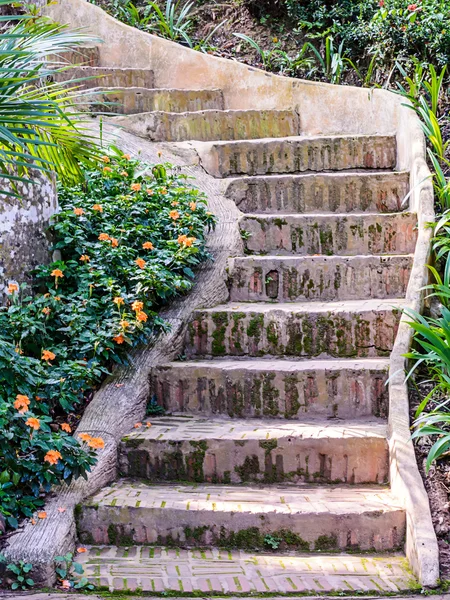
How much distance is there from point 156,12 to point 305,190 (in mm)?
3918

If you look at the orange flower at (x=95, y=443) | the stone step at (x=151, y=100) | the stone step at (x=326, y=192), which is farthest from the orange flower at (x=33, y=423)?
the stone step at (x=151, y=100)

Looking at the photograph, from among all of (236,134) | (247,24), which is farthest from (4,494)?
(247,24)

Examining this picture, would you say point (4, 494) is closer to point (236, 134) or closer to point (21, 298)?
point (21, 298)

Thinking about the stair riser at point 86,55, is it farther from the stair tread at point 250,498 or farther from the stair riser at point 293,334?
the stair tread at point 250,498

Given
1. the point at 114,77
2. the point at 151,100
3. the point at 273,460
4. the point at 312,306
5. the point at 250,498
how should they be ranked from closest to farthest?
the point at 250,498
the point at 273,460
the point at 312,306
the point at 151,100
the point at 114,77

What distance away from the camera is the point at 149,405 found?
364cm

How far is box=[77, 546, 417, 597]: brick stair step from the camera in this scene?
2.60 meters

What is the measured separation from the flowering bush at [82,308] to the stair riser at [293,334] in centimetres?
29

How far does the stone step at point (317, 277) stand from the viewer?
4.14 m

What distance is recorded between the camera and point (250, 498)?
3.08 m

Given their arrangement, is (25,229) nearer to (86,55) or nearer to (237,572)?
(237,572)

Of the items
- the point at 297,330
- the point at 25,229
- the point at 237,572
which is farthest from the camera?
the point at 297,330

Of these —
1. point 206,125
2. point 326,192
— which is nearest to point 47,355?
point 326,192

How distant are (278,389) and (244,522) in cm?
80
